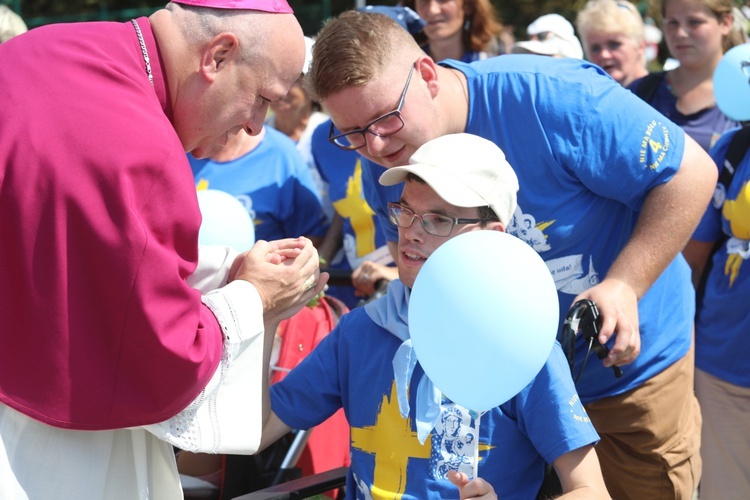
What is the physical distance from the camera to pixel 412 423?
238cm

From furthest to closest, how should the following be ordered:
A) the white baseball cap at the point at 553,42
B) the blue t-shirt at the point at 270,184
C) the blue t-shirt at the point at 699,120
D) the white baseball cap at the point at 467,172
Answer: the white baseball cap at the point at 553,42
the blue t-shirt at the point at 699,120
the blue t-shirt at the point at 270,184
the white baseball cap at the point at 467,172

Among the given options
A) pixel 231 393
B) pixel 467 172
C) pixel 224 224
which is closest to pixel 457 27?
pixel 224 224

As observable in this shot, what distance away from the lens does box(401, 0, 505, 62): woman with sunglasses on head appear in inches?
196

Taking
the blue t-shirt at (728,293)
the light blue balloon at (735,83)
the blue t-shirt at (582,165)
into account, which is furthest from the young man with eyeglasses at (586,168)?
the light blue balloon at (735,83)

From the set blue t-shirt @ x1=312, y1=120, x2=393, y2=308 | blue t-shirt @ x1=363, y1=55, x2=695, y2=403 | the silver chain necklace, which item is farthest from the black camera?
blue t-shirt @ x1=312, y1=120, x2=393, y2=308

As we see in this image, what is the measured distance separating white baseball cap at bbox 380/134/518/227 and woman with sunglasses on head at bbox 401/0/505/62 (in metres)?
2.67

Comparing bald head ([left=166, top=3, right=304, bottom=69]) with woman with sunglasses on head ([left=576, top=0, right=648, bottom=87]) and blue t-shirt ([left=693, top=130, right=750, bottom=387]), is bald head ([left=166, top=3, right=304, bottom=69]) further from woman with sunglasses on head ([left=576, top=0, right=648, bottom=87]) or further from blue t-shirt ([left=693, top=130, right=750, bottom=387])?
woman with sunglasses on head ([left=576, top=0, right=648, bottom=87])

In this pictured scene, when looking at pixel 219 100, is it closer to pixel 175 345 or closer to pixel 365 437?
pixel 175 345

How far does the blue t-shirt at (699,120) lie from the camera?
4.71 metres

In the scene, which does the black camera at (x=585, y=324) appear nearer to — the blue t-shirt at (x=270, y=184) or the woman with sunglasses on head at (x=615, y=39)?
the blue t-shirt at (x=270, y=184)

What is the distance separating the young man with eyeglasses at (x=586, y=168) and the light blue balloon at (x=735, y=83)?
1140mm

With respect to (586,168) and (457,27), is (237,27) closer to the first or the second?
(586,168)

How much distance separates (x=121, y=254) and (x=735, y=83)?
9.59ft

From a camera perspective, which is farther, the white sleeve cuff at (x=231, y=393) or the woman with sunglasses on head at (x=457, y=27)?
the woman with sunglasses on head at (x=457, y=27)
